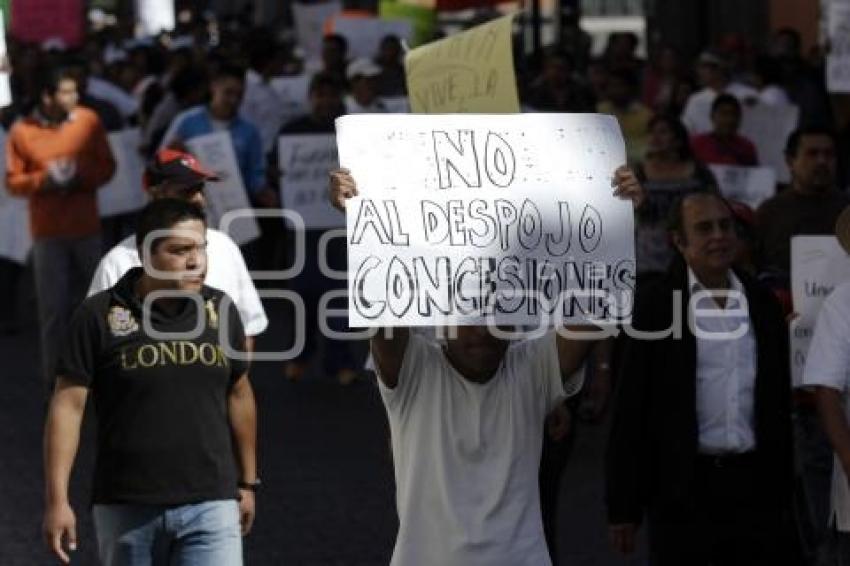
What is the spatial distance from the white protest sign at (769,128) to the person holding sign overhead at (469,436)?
9.33 m

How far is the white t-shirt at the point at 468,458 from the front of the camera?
621 cm

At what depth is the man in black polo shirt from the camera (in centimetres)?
658

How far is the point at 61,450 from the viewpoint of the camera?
6.62 metres

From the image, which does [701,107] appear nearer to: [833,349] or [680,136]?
[680,136]

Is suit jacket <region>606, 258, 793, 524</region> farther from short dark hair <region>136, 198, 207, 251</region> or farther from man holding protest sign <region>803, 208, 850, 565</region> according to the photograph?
short dark hair <region>136, 198, 207, 251</region>

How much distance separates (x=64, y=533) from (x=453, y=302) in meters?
1.24

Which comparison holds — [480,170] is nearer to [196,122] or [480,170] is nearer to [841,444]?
[841,444]

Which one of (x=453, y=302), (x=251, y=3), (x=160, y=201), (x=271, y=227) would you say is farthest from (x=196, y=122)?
(x=251, y=3)

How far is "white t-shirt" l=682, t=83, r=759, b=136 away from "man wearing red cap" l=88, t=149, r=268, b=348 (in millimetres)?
8005

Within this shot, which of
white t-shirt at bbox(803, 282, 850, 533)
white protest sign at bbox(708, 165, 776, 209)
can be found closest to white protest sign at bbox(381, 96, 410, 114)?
white protest sign at bbox(708, 165, 776, 209)

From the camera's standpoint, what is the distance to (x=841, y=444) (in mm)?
6793

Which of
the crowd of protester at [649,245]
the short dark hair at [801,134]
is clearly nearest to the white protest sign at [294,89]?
the crowd of protester at [649,245]

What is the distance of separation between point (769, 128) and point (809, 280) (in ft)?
26.0

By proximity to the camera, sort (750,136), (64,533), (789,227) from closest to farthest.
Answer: (64,533)
(789,227)
(750,136)
